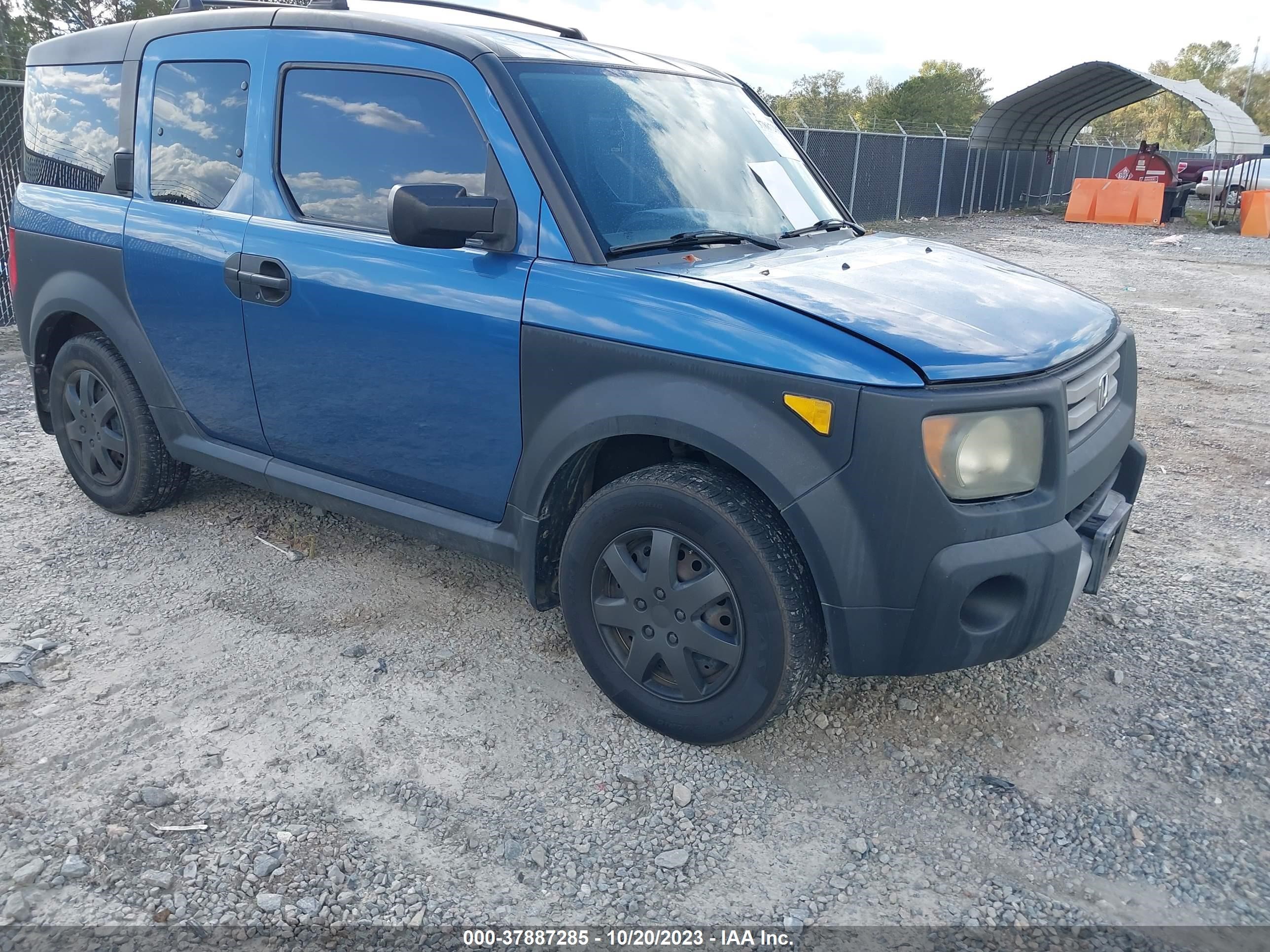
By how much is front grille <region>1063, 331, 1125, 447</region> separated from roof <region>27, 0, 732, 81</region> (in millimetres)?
1860

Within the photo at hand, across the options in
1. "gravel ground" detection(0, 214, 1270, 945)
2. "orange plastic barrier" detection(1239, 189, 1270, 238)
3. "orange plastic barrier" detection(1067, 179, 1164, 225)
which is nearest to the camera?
"gravel ground" detection(0, 214, 1270, 945)

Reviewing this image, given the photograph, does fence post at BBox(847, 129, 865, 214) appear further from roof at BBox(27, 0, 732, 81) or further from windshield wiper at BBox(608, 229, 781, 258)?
windshield wiper at BBox(608, 229, 781, 258)

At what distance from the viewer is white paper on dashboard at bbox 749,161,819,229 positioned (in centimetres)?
369

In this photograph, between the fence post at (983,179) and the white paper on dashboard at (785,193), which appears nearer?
the white paper on dashboard at (785,193)

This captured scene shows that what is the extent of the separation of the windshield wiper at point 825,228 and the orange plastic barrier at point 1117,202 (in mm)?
21831

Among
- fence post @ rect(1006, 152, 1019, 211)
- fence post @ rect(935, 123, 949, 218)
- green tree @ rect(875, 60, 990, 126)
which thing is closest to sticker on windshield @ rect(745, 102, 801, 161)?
fence post @ rect(935, 123, 949, 218)

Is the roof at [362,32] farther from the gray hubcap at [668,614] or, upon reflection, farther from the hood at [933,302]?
the gray hubcap at [668,614]

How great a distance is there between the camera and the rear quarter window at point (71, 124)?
4199mm

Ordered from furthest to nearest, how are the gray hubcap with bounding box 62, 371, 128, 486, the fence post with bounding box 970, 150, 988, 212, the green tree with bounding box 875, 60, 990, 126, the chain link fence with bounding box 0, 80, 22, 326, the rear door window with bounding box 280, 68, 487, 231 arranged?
the green tree with bounding box 875, 60, 990, 126 < the fence post with bounding box 970, 150, 988, 212 < the chain link fence with bounding box 0, 80, 22, 326 < the gray hubcap with bounding box 62, 371, 128, 486 < the rear door window with bounding box 280, 68, 487, 231

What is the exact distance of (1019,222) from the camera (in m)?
23.9

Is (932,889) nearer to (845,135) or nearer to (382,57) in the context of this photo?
(382,57)

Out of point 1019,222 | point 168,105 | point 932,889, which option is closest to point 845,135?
point 1019,222

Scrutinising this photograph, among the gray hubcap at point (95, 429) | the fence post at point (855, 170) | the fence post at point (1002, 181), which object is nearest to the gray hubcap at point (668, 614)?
the gray hubcap at point (95, 429)

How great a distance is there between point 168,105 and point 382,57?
3.88 ft
